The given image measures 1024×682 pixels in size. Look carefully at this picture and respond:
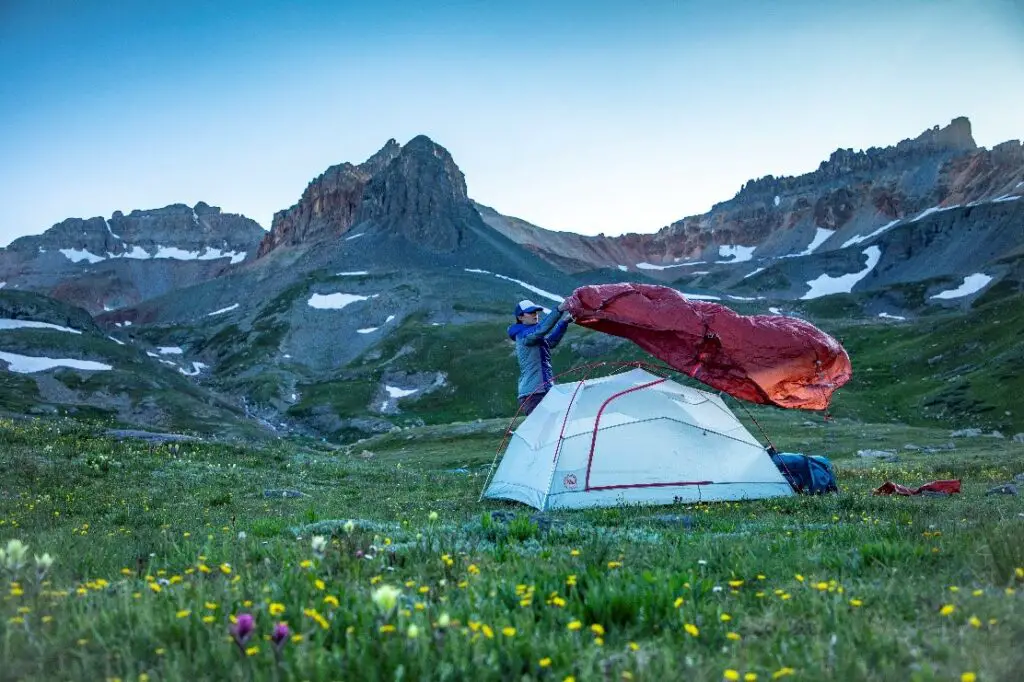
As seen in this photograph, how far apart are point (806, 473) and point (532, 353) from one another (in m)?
6.95

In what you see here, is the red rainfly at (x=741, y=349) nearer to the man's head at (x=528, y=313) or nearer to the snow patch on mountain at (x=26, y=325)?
the man's head at (x=528, y=313)

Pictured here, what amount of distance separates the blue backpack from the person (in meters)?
5.67

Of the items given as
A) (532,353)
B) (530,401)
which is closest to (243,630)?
(532,353)

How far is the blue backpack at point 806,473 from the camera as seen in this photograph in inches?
620

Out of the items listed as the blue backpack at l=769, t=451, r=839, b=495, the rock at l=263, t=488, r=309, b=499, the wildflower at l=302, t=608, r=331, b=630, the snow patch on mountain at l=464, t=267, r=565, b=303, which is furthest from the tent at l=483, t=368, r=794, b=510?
the snow patch on mountain at l=464, t=267, r=565, b=303

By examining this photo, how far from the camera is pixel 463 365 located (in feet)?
326

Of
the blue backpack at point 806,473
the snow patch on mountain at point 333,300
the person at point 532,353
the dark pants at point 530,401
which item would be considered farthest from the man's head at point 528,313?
the snow patch on mountain at point 333,300

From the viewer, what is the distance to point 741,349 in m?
14.4

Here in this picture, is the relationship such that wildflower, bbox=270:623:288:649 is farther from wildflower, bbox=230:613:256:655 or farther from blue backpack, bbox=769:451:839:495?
blue backpack, bbox=769:451:839:495

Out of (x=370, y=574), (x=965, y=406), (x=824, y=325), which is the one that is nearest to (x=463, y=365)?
(x=824, y=325)

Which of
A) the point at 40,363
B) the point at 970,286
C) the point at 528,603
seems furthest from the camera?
the point at 970,286

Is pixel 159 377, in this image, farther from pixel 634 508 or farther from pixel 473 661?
pixel 473 661

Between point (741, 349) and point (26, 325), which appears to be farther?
point (26, 325)

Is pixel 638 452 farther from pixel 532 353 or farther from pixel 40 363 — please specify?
pixel 40 363
